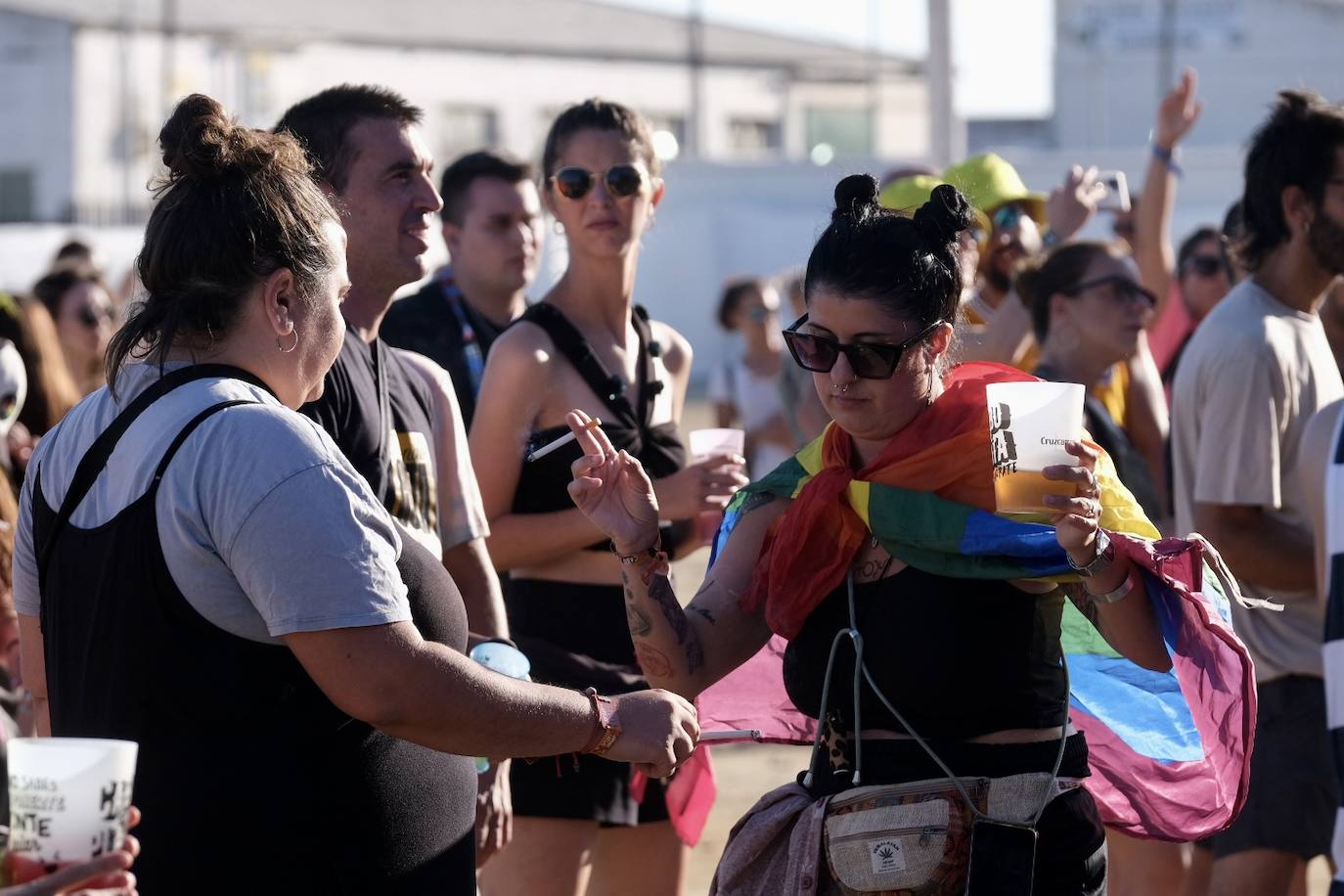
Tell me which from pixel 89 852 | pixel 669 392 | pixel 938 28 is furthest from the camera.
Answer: pixel 938 28

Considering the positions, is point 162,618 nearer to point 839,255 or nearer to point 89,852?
point 89,852

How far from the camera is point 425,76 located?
47.7 m

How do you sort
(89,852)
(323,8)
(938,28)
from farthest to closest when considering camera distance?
(323,8), (938,28), (89,852)

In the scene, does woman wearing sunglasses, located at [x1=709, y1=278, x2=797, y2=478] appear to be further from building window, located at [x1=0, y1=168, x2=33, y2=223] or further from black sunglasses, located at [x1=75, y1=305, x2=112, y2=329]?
building window, located at [x1=0, y1=168, x2=33, y2=223]

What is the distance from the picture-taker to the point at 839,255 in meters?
2.99

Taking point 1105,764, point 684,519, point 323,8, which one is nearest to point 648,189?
point 684,519

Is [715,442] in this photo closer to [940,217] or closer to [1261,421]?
[940,217]

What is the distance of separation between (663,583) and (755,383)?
279 inches

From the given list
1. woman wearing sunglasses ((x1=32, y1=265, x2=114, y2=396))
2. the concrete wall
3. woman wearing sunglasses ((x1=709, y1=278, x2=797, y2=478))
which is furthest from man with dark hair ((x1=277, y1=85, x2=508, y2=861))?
the concrete wall

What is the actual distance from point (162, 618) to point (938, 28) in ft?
29.2

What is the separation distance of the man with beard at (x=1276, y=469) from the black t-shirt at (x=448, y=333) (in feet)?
6.39

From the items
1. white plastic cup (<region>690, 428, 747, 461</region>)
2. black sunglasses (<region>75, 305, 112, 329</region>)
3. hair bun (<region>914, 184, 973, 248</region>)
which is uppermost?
hair bun (<region>914, 184, 973, 248</region>)

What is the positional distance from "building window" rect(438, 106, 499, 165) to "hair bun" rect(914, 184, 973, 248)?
4507 centimetres

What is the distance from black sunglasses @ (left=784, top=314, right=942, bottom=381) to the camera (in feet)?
9.70
